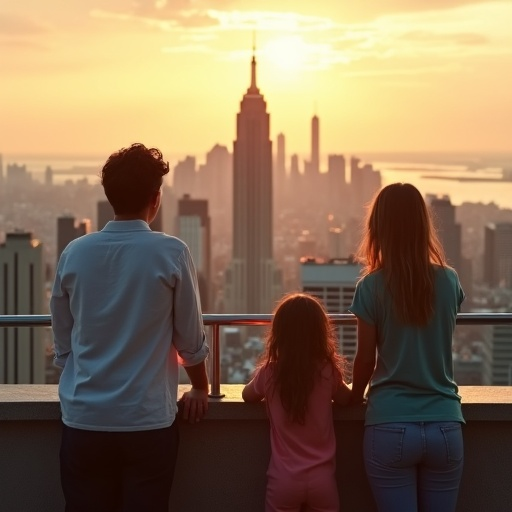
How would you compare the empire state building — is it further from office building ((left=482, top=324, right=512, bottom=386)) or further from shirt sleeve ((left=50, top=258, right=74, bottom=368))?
shirt sleeve ((left=50, top=258, right=74, bottom=368))

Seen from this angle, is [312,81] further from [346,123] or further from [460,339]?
[460,339]

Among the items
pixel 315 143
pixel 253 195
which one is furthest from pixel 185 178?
pixel 315 143

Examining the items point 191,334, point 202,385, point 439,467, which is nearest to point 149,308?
point 191,334

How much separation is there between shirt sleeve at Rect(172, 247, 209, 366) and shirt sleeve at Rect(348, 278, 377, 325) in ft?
1.85

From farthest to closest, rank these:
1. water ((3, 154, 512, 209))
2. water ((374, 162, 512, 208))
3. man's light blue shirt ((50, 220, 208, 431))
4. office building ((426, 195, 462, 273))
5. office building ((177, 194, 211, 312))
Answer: office building ((177, 194, 211, 312))
office building ((426, 195, 462, 273))
water ((3, 154, 512, 209))
water ((374, 162, 512, 208))
man's light blue shirt ((50, 220, 208, 431))

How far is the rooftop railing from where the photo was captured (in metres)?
4.53

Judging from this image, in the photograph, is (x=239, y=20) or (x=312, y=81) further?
(x=312, y=81)

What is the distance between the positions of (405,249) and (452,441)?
2.29 ft

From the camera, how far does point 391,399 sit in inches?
155

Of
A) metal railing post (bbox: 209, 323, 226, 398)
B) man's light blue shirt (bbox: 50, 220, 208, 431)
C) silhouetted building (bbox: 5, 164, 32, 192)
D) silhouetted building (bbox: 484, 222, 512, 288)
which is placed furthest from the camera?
silhouetted building (bbox: 484, 222, 512, 288)

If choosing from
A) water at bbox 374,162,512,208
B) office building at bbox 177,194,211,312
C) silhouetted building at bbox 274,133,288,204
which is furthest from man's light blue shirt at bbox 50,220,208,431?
silhouetted building at bbox 274,133,288,204

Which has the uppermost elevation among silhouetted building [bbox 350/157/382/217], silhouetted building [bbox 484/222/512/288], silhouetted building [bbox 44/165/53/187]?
silhouetted building [bbox 350/157/382/217]

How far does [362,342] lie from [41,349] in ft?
272

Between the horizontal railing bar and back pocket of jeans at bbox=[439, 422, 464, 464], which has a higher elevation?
the horizontal railing bar
